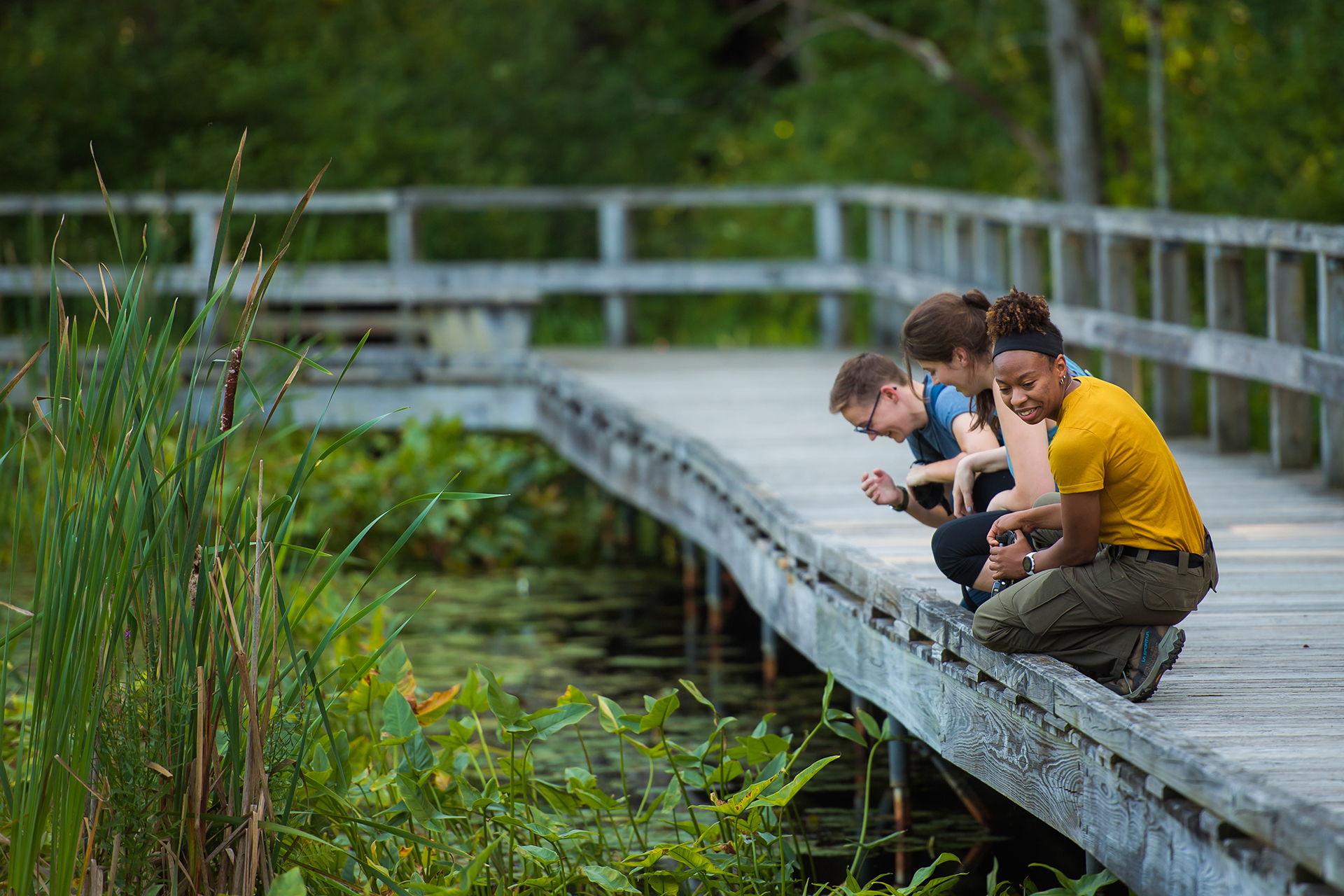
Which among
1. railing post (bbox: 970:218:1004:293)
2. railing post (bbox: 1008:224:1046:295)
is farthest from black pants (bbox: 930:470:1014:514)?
railing post (bbox: 970:218:1004:293)

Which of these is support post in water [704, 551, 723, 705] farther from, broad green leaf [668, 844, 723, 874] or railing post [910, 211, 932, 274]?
broad green leaf [668, 844, 723, 874]

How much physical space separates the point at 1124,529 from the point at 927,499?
1.13m

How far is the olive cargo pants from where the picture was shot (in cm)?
326

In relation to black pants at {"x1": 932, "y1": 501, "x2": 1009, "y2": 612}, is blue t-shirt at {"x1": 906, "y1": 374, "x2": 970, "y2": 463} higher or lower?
higher

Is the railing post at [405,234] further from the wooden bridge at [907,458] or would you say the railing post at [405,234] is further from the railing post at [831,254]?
the railing post at [831,254]

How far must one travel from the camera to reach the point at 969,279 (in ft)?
31.5

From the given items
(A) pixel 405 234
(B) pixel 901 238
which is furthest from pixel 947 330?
(A) pixel 405 234

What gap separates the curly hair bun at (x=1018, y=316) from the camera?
10.7 feet

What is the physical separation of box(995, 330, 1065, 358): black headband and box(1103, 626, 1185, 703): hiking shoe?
59 centimetres

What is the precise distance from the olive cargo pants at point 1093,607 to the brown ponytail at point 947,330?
1.63ft

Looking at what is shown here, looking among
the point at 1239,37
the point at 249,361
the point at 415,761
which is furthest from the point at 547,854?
the point at 1239,37

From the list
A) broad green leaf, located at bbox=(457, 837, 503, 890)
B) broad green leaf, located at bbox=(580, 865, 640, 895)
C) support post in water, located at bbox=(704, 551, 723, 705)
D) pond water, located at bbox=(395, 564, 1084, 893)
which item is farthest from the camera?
support post in water, located at bbox=(704, 551, 723, 705)

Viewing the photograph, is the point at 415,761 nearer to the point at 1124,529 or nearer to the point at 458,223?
the point at 1124,529

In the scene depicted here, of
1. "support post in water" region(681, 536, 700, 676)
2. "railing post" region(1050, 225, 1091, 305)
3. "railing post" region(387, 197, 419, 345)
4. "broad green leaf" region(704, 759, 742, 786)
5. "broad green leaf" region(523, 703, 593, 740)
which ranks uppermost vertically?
"railing post" region(387, 197, 419, 345)
